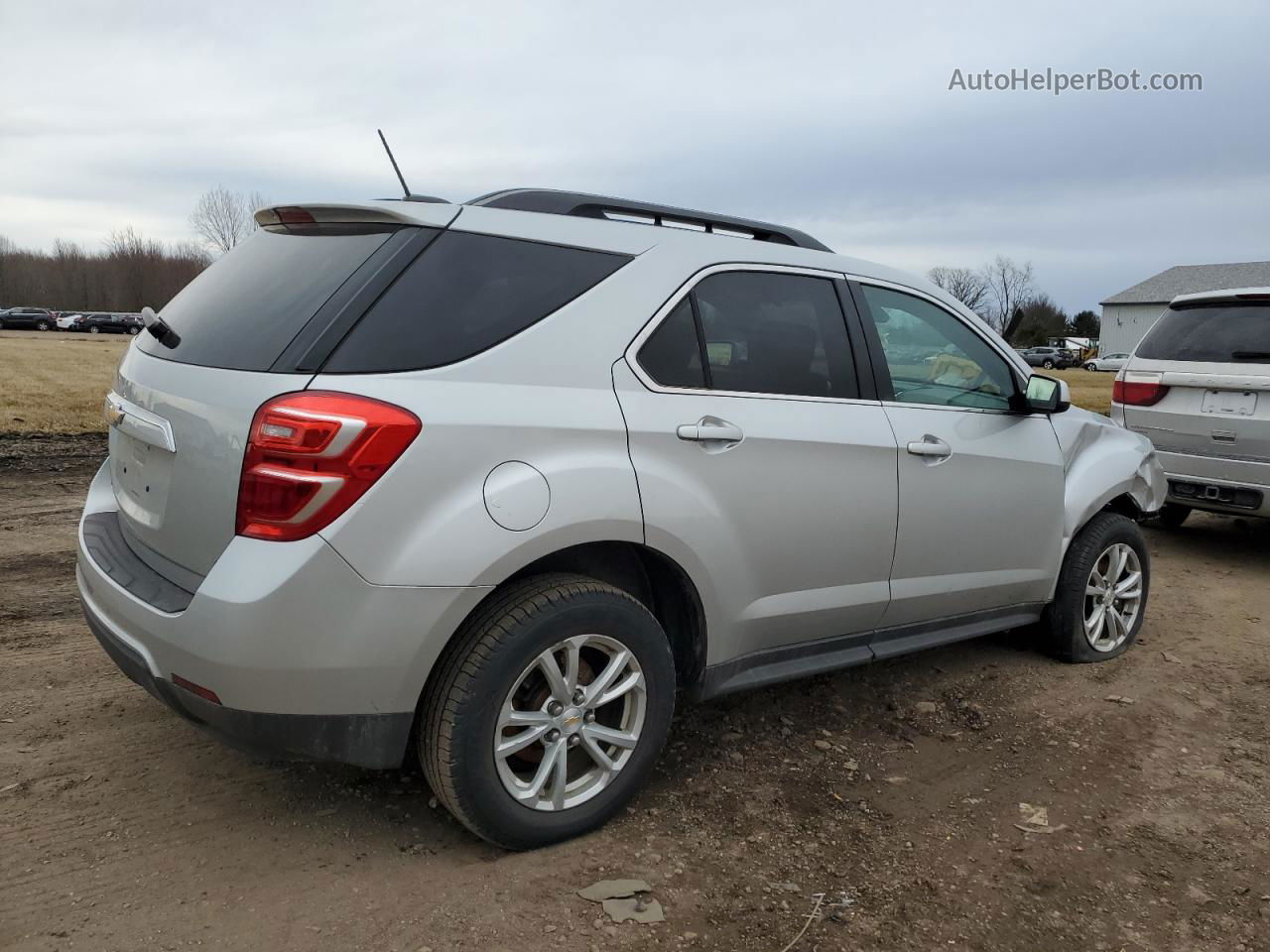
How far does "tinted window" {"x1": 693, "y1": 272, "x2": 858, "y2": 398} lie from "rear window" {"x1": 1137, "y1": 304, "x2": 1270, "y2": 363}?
4226 mm

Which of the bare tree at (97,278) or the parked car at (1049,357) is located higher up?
the bare tree at (97,278)

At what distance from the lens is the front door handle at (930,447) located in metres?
3.66

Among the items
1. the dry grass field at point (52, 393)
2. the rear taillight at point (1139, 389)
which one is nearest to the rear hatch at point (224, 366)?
the rear taillight at point (1139, 389)

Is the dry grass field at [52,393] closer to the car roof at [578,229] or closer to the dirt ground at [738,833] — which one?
the dirt ground at [738,833]

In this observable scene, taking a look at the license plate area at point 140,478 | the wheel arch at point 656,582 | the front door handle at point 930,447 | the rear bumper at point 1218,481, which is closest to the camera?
the license plate area at point 140,478

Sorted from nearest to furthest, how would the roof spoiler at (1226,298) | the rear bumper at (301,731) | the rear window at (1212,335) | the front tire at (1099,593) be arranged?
1. the rear bumper at (301,731)
2. the front tire at (1099,593)
3. the rear window at (1212,335)
4. the roof spoiler at (1226,298)

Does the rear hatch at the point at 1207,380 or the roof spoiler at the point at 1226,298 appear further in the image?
the roof spoiler at the point at 1226,298

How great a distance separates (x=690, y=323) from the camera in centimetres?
316

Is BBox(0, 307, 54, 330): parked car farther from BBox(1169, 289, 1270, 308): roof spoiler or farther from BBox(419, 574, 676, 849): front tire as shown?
BBox(419, 574, 676, 849): front tire

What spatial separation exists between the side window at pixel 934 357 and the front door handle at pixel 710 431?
3.02 ft

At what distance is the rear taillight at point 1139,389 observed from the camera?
22.6ft

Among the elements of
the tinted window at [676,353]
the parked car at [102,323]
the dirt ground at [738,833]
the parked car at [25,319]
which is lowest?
the dirt ground at [738,833]

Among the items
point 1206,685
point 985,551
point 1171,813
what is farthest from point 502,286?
point 1206,685

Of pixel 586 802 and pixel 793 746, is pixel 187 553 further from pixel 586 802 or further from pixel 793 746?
pixel 793 746
